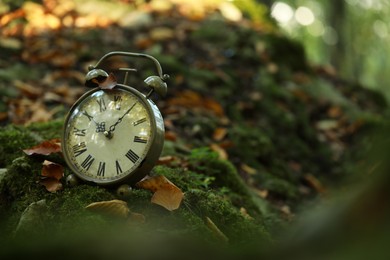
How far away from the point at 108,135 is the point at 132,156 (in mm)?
175

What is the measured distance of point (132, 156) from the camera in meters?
2.35

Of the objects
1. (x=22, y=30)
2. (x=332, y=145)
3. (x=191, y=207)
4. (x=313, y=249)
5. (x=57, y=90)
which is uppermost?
(x=332, y=145)

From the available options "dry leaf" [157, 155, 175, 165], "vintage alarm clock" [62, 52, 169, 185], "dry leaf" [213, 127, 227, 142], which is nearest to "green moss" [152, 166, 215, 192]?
"dry leaf" [157, 155, 175, 165]

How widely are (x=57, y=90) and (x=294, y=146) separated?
2511 mm

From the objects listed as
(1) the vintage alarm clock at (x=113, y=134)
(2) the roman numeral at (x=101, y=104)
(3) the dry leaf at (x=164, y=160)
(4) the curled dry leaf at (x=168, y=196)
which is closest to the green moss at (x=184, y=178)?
(3) the dry leaf at (x=164, y=160)

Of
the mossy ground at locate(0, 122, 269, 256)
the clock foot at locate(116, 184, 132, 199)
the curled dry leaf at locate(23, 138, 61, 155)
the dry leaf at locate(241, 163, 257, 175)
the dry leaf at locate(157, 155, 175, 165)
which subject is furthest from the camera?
the dry leaf at locate(241, 163, 257, 175)

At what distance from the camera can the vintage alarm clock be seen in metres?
2.34

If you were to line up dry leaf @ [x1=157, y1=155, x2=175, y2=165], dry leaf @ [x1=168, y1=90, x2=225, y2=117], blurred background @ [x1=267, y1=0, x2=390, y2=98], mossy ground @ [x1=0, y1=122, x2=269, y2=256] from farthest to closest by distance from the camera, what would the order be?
blurred background @ [x1=267, y1=0, x2=390, y2=98]
dry leaf @ [x1=168, y1=90, x2=225, y2=117]
dry leaf @ [x1=157, y1=155, x2=175, y2=165]
mossy ground @ [x1=0, y1=122, x2=269, y2=256]

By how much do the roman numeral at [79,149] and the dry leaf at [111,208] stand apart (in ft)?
1.29

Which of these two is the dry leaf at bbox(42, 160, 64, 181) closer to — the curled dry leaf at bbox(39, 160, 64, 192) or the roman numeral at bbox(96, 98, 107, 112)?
the curled dry leaf at bbox(39, 160, 64, 192)

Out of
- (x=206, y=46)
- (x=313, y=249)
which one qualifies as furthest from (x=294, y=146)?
(x=313, y=249)

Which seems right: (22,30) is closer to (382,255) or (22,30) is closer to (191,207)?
(191,207)

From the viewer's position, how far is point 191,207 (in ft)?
7.97

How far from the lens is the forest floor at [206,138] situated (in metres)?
0.71
